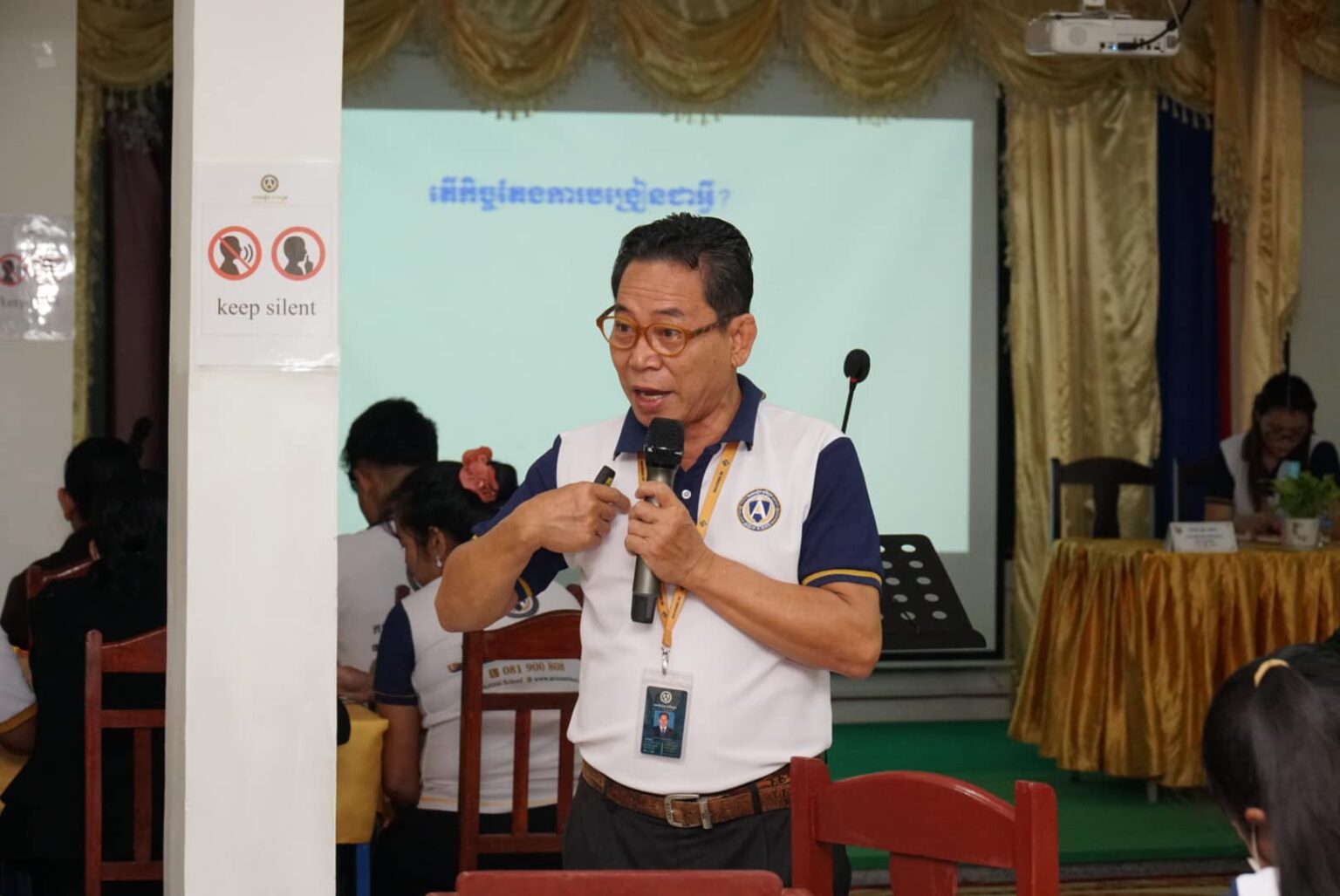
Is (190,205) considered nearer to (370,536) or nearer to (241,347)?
(241,347)

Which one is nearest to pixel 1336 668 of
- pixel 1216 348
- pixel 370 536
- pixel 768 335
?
pixel 370 536

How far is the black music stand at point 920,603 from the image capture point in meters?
2.68

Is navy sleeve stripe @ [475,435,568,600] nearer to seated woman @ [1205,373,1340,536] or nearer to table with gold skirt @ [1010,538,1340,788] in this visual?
table with gold skirt @ [1010,538,1340,788]

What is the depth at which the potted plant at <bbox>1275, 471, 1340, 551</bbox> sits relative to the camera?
509 centimetres

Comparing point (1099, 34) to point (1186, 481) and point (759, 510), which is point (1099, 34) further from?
point (759, 510)

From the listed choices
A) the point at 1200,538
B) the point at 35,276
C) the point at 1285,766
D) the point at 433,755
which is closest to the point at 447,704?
the point at 433,755

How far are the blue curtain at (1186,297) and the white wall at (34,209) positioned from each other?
14.6 ft

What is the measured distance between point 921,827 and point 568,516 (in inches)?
21.5

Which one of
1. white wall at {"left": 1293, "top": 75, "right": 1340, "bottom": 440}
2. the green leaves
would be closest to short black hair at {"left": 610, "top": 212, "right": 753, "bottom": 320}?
the green leaves

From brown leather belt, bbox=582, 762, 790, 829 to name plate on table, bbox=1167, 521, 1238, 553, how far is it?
335cm

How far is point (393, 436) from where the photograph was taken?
412cm

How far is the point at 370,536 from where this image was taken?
3.72 m

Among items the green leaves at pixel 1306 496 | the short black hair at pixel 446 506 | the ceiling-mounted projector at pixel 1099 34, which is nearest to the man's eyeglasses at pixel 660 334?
the short black hair at pixel 446 506

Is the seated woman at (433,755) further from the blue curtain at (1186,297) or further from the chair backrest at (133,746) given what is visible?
the blue curtain at (1186,297)
